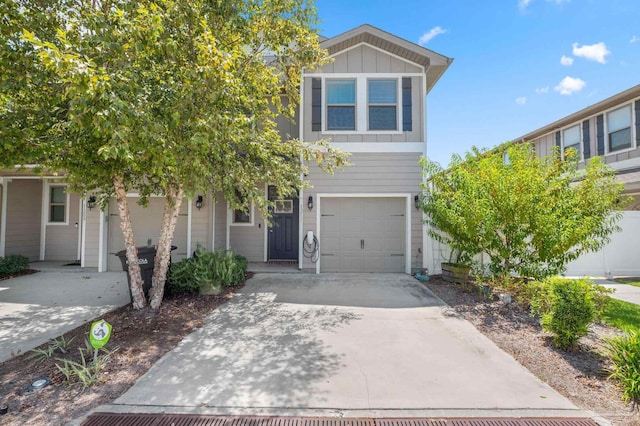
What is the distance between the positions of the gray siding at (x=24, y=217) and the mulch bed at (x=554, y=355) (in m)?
12.2

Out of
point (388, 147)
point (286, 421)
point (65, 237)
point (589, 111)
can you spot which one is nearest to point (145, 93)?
point (286, 421)

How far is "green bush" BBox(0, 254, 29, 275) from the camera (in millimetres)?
7605

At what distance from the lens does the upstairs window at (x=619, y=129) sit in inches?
405

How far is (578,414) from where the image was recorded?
2529mm

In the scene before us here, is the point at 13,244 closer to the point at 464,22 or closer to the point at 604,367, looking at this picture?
the point at 604,367

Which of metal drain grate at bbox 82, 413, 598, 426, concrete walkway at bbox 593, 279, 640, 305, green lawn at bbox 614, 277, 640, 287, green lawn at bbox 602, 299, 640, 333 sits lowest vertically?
metal drain grate at bbox 82, 413, 598, 426

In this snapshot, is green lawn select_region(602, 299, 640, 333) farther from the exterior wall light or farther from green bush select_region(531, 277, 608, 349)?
the exterior wall light

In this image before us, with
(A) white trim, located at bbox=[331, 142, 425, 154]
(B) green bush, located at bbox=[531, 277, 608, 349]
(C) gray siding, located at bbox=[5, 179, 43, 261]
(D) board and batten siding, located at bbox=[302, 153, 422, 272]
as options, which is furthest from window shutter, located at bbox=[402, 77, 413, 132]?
(C) gray siding, located at bbox=[5, 179, 43, 261]

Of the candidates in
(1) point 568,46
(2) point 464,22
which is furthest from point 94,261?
(1) point 568,46

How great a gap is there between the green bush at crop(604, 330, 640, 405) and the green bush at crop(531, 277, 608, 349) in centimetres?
45

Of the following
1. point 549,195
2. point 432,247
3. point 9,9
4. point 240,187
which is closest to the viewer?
point 9,9

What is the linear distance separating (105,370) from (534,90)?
Result: 15610mm

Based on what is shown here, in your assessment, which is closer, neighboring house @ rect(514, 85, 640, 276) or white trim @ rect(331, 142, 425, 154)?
white trim @ rect(331, 142, 425, 154)

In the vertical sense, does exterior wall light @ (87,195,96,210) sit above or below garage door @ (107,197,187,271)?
above
